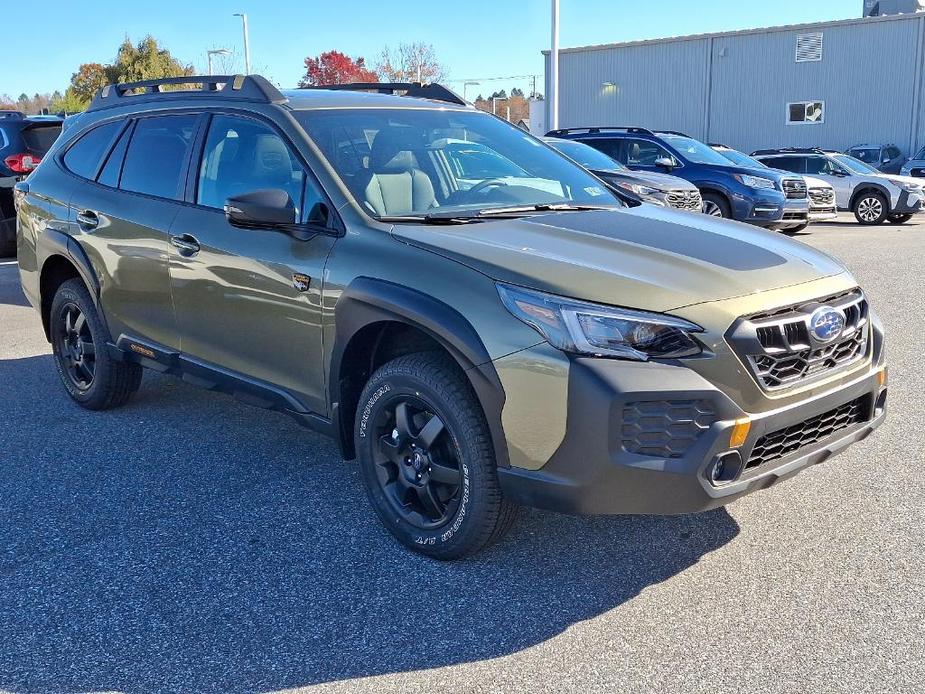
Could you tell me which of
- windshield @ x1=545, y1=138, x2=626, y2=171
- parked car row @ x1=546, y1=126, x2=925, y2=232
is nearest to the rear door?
parked car row @ x1=546, y1=126, x2=925, y2=232

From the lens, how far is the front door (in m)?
3.88

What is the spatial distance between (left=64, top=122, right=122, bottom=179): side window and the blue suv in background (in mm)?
10891

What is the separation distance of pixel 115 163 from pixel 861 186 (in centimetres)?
1727

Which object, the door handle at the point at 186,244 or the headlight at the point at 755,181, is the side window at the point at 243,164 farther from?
the headlight at the point at 755,181

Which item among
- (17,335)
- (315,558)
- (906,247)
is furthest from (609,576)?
(906,247)

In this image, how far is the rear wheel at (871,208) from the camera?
62.1ft

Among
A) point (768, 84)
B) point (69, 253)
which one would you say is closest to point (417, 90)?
point (69, 253)

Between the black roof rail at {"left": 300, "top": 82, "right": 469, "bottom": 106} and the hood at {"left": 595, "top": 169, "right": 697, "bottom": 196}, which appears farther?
the hood at {"left": 595, "top": 169, "right": 697, "bottom": 196}

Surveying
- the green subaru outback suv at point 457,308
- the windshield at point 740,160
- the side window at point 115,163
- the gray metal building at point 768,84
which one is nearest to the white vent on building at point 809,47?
the gray metal building at point 768,84

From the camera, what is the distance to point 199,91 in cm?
483

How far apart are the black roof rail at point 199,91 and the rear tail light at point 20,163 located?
592 cm

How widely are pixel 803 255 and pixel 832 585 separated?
124cm

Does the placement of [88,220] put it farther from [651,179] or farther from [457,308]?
[651,179]

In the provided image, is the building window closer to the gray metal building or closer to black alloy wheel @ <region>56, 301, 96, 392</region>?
the gray metal building
